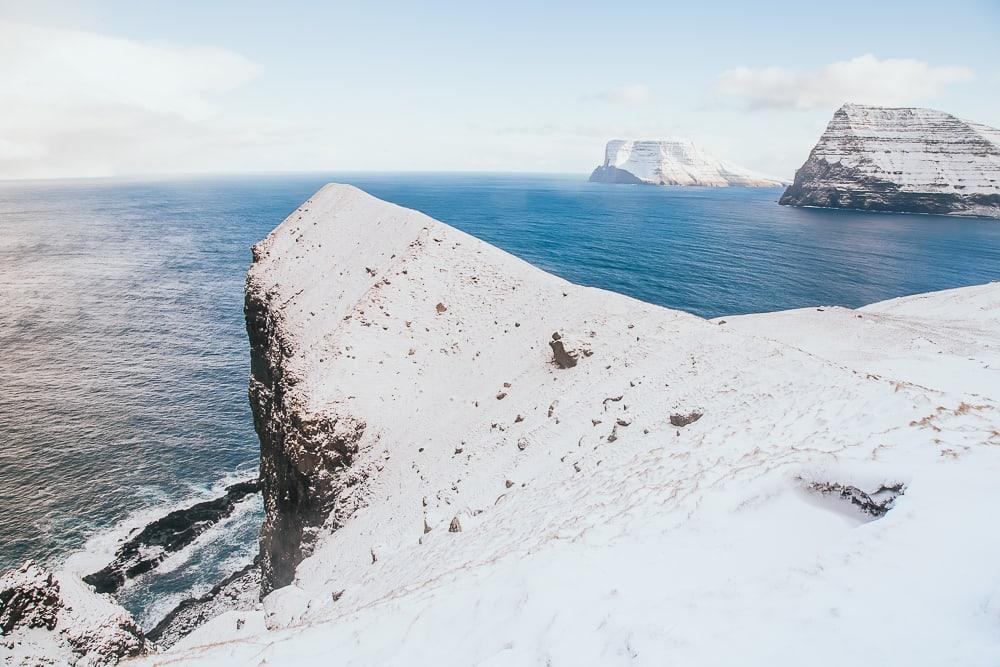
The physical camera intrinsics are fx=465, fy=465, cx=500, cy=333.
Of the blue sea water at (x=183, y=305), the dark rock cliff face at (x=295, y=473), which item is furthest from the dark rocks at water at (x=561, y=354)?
the blue sea water at (x=183, y=305)

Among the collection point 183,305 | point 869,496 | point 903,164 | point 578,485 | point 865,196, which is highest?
point 903,164

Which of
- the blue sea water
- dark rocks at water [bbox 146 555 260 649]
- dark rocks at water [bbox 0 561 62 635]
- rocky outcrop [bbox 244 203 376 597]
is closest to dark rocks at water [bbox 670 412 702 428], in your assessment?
rocky outcrop [bbox 244 203 376 597]

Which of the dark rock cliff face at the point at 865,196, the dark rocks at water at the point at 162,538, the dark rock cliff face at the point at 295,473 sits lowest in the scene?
the dark rocks at water at the point at 162,538

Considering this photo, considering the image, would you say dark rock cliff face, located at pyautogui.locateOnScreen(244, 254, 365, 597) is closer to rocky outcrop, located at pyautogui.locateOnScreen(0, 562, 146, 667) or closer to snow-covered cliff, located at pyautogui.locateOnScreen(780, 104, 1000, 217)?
rocky outcrop, located at pyautogui.locateOnScreen(0, 562, 146, 667)

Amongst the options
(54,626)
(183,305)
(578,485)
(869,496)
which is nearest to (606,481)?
(578,485)

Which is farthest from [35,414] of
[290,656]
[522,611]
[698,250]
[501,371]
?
[698,250]

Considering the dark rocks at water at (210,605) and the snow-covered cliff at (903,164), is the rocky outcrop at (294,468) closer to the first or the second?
the dark rocks at water at (210,605)

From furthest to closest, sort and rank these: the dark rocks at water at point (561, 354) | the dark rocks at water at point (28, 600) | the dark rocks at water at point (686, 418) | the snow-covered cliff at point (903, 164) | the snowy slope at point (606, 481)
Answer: the snow-covered cliff at point (903, 164) → the dark rocks at water at point (561, 354) → the dark rocks at water at point (686, 418) → the dark rocks at water at point (28, 600) → the snowy slope at point (606, 481)

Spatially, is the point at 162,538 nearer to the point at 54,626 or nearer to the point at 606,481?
the point at 54,626

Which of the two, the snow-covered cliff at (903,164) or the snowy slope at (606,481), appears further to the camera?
the snow-covered cliff at (903,164)
